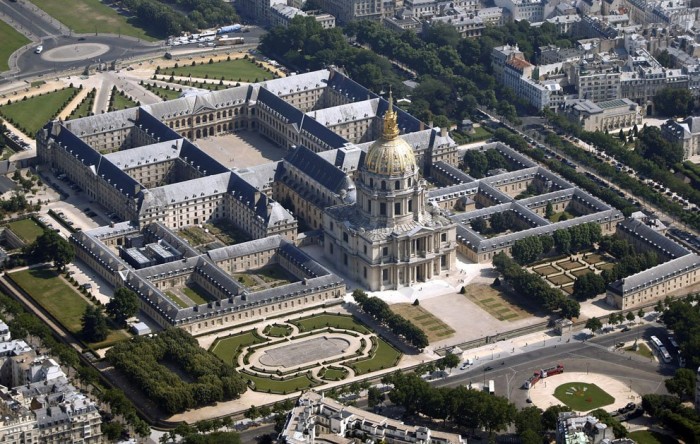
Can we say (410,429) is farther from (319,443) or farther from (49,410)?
(49,410)

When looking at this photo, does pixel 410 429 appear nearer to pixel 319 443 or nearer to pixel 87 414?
pixel 319 443

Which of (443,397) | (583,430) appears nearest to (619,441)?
(583,430)

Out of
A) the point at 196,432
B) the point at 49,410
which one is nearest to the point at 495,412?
the point at 196,432

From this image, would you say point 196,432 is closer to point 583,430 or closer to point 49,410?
point 49,410

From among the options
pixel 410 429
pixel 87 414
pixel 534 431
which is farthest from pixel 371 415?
pixel 87 414
